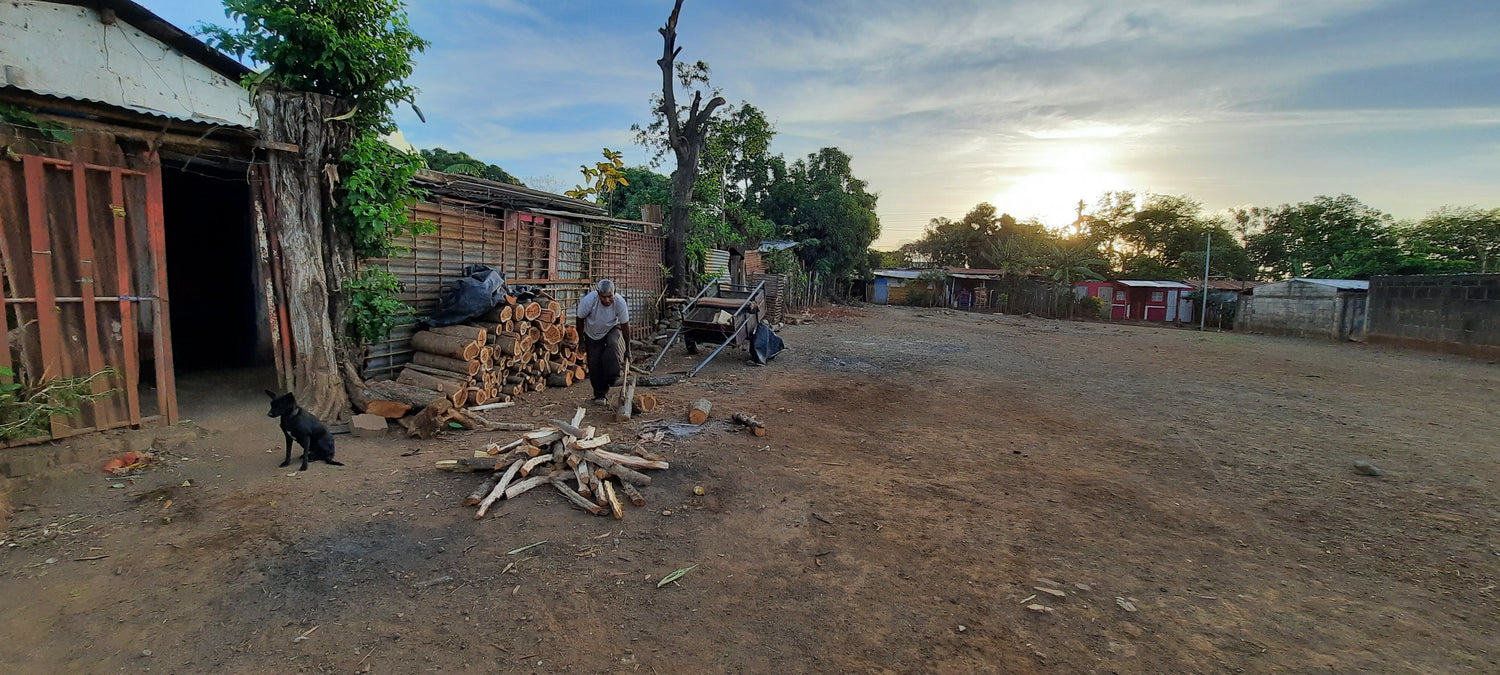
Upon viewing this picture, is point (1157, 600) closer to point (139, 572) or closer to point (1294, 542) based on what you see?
point (1294, 542)

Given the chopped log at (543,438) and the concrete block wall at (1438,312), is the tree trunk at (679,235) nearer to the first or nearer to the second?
the chopped log at (543,438)

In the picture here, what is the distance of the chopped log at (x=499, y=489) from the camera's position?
4005 mm

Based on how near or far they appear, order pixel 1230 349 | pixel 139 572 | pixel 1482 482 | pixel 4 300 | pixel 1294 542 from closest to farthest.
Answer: pixel 139 572 → pixel 1294 542 → pixel 4 300 → pixel 1482 482 → pixel 1230 349

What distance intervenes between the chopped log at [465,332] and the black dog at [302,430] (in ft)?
7.08

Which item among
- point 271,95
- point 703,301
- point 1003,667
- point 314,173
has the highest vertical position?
point 271,95

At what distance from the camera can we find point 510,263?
9375 mm

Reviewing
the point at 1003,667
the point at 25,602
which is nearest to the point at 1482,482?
the point at 1003,667

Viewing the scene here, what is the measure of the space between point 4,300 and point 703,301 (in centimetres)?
793

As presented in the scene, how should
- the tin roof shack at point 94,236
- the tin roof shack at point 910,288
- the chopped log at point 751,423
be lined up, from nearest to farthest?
the tin roof shack at point 94,236 < the chopped log at point 751,423 < the tin roof shack at point 910,288

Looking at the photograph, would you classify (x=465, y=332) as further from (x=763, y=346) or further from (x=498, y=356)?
(x=763, y=346)

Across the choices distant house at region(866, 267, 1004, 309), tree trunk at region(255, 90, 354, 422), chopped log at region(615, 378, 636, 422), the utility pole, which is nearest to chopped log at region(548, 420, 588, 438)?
chopped log at region(615, 378, 636, 422)

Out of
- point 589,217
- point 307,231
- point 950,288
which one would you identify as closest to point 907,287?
point 950,288

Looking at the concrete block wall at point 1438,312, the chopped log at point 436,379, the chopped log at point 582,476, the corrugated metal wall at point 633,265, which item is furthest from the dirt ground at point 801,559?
the concrete block wall at point 1438,312

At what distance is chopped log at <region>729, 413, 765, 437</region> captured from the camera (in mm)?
6191
